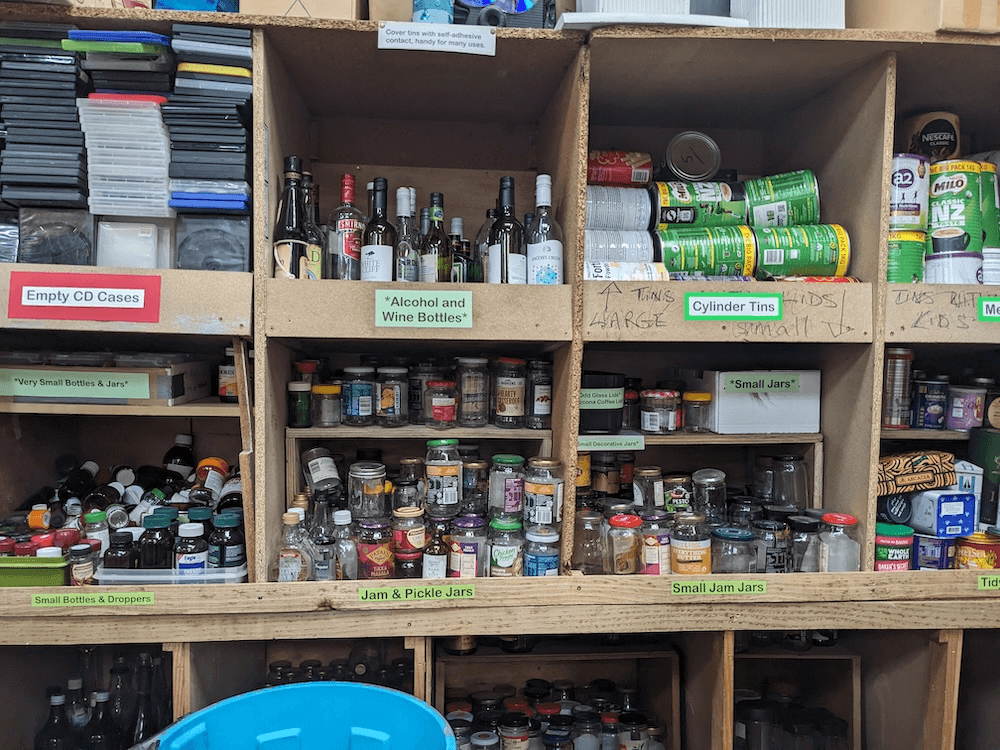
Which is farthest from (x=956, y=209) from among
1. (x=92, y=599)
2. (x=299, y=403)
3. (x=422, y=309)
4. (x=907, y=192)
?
(x=92, y=599)

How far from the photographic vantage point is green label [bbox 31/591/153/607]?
1404 mm

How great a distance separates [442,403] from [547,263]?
1.58 ft

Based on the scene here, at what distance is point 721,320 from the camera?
153 cm

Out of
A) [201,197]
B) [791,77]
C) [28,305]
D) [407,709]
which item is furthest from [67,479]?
[791,77]

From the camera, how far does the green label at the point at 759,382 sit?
1771 millimetres

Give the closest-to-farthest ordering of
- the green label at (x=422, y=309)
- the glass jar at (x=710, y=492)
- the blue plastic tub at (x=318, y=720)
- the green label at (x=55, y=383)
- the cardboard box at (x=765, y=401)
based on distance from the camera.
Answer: the blue plastic tub at (x=318, y=720)
the green label at (x=422, y=309)
the green label at (x=55, y=383)
the cardboard box at (x=765, y=401)
the glass jar at (x=710, y=492)

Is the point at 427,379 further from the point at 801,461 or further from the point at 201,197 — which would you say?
the point at 801,461

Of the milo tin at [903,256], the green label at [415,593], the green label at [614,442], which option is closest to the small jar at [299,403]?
the green label at [415,593]

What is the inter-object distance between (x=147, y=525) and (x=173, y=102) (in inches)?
38.1

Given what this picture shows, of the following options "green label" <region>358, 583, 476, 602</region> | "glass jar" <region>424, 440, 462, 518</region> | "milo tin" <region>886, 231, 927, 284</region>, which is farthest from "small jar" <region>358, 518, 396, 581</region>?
"milo tin" <region>886, 231, 927, 284</region>

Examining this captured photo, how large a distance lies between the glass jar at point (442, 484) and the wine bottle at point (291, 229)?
55 cm

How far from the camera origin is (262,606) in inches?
57.2

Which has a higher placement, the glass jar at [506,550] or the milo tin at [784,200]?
the milo tin at [784,200]

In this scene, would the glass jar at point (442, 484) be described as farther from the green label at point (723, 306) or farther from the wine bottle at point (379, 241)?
the green label at point (723, 306)
